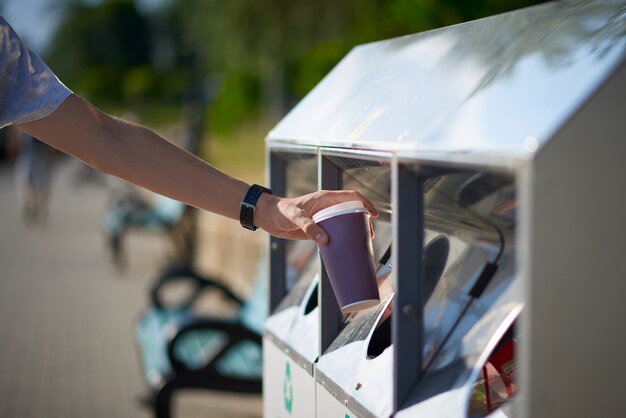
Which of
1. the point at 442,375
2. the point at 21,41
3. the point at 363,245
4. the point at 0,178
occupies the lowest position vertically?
the point at 442,375

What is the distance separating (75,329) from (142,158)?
4.81 meters

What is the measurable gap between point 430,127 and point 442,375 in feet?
1.62

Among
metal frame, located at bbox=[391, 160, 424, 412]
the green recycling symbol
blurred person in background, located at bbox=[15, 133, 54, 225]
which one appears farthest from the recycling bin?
blurred person in background, located at bbox=[15, 133, 54, 225]

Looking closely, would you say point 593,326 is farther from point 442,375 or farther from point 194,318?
point 194,318

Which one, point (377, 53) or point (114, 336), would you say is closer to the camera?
point (377, 53)

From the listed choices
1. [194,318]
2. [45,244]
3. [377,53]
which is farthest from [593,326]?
[45,244]

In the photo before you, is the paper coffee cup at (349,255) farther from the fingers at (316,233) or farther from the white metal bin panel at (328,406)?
the white metal bin panel at (328,406)

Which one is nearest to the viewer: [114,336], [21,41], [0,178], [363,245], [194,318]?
[363,245]

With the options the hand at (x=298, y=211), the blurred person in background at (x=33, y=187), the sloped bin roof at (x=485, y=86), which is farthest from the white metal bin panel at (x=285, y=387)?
the blurred person in background at (x=33, y=187)

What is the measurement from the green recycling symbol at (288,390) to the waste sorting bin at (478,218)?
0.05ft

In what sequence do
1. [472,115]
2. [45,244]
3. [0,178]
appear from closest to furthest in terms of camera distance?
[472,115], [45,244], [0,178]

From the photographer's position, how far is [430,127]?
1.60 m

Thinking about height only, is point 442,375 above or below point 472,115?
below

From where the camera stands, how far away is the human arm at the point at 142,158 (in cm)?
223
